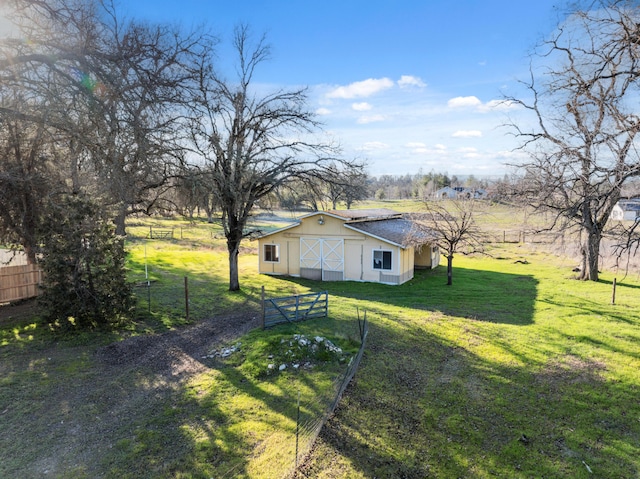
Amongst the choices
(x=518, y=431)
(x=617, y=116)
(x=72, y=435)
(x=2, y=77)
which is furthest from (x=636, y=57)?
(x=2, y=77)

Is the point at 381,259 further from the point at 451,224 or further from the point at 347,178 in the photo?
the point at 347,178

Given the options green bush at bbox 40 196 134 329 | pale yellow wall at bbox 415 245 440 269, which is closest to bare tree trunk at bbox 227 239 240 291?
green bush at bbox 40 196 134 329

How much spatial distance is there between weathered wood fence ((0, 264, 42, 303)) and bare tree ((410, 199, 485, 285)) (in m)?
18.0

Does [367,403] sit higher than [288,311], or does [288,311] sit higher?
[288,311]

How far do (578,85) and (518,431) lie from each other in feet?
21.9

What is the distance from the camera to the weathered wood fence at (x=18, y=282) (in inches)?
558

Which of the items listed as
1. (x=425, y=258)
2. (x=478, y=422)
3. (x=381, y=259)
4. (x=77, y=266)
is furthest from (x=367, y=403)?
(x=425, y=258)

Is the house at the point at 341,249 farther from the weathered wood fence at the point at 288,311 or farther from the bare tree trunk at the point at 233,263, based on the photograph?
the weathered wood fence at the point at 288,311

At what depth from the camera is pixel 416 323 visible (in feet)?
43.4

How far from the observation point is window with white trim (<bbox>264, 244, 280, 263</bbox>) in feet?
77.7

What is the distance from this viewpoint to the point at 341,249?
2200 centimetres

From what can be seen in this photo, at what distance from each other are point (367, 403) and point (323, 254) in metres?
15.0

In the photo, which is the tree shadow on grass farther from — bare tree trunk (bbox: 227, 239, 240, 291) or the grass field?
bare tree trunk (bbox: 227, 239, 240, 291)

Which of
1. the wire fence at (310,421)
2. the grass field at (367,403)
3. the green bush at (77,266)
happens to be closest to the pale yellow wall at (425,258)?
the grass field at (367,403)
